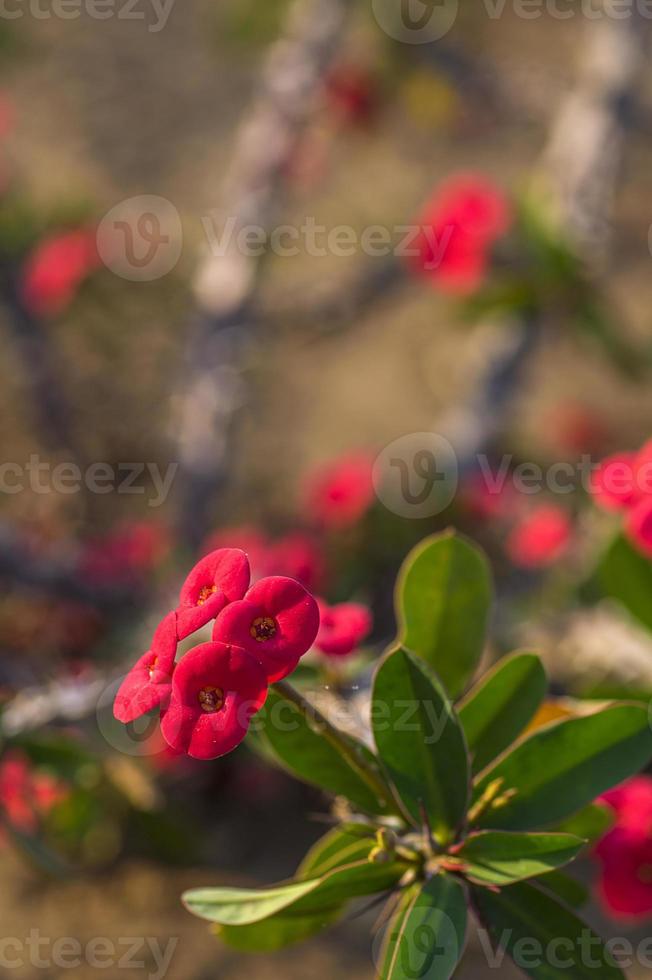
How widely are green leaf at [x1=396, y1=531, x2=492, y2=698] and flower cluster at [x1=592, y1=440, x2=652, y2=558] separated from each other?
Result: 210mm

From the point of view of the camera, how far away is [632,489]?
1.32 m

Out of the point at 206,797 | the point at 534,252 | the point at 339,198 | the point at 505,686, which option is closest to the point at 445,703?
the point at 505,686

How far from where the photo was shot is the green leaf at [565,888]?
3.82 feet

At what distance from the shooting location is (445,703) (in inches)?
41.1

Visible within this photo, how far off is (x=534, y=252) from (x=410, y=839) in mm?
1794

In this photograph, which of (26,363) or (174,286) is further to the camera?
(174,286)

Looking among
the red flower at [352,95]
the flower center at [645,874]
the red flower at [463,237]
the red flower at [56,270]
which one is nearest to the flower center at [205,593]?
the flower center at [645,874]

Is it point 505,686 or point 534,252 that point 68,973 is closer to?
point 505,686

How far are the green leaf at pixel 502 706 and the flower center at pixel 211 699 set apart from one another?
42 cm

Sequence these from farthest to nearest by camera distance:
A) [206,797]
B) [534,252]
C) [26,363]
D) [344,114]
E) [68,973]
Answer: [344,114] < [26,363] < [534,252] < [206,797] < [68,973]

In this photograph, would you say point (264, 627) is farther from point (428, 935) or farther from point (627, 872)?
point (627, 872)

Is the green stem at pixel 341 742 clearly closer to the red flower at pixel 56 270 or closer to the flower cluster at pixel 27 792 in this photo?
the flower cluster at pixel 27 792

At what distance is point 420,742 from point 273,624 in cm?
30

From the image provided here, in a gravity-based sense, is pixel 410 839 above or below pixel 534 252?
below
